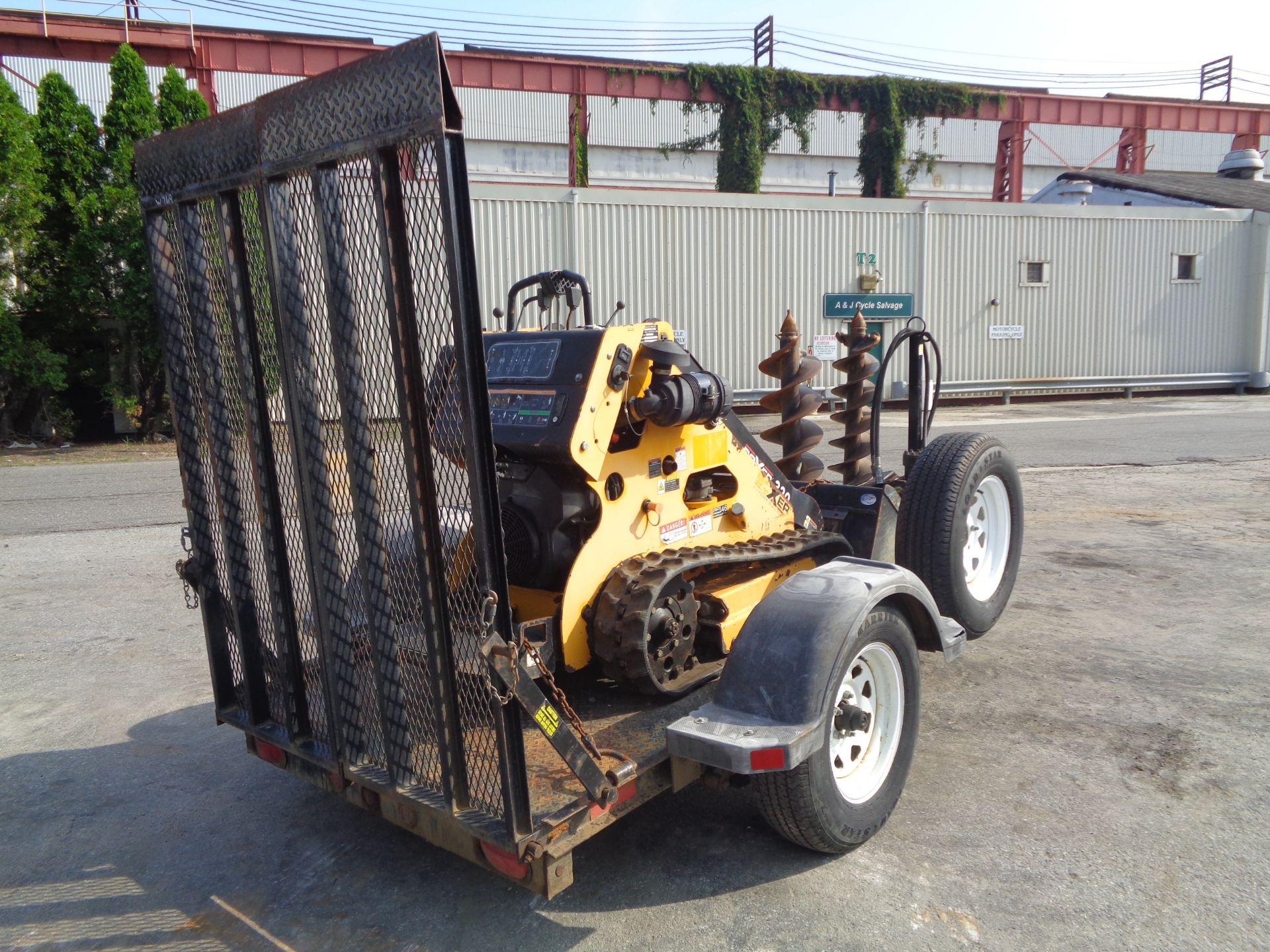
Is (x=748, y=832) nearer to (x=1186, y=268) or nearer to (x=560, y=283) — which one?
(x=560, y=283)

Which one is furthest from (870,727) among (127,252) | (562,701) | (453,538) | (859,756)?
(127,252)

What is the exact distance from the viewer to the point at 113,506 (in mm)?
10625

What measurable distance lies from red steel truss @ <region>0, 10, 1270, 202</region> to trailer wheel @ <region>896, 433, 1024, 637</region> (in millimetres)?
18659

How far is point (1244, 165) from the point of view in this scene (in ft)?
101

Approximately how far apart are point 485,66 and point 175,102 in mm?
9089

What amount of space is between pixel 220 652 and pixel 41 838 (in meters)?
1.05

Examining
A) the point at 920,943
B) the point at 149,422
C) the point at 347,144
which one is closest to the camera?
the point at 347,144

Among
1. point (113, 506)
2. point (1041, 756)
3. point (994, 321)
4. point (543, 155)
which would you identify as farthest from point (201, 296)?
point (543, 155)

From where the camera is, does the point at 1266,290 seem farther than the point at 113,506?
Yes

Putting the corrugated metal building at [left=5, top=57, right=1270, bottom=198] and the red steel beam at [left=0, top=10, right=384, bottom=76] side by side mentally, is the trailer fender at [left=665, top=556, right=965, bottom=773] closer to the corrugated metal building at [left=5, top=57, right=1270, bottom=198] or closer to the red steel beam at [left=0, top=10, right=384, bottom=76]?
the red steel beam at [left=0, top=10, right=384, bottom=76]

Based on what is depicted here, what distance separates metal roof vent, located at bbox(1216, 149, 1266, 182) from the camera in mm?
30797

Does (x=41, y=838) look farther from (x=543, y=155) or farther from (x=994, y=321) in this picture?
(x=543, y=155)

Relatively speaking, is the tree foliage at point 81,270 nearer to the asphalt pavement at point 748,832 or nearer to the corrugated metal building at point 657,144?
the asphalt pavement at point 748,832

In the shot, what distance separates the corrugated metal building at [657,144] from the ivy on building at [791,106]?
207 centimetres
